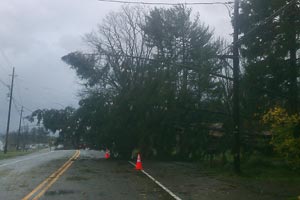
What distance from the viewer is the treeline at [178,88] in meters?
25.5

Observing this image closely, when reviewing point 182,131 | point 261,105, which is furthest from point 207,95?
point 261,105

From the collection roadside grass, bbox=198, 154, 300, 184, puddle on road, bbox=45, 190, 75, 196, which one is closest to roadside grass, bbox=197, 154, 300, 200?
roadside grass, bbox=198, 154, 300, 184

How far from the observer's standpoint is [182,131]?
3356 cm

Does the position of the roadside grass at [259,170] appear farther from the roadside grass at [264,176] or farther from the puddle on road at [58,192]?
the puddle on road at [58,192]

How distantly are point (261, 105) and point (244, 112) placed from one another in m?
1.48

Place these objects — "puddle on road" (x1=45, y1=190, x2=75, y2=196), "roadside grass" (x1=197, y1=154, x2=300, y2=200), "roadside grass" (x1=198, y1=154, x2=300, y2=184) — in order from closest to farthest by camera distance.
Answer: "puddle on road" (x1=45, y1=190, x2=75, y2=196) → "roadside grass" (x1=197, y1=154, x2=300, y2=200) → "roadside grass" (x1=198, y1=154, x2=300, y2=184)

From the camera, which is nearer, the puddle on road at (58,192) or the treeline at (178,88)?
the puddle on road at (58,192)

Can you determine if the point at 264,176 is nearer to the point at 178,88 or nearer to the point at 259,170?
the point at 259,170

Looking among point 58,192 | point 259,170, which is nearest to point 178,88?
point 259,170

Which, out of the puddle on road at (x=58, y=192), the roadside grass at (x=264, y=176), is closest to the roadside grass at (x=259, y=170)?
the roadside grass at (x=264, y=176)

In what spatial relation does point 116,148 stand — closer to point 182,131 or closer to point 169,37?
point 182,131

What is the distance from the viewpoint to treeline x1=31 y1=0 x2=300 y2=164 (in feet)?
83.5

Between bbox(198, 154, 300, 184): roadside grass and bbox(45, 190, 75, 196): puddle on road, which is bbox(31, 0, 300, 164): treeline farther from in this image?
bbox(45, 190, 75, 196): puddle on road

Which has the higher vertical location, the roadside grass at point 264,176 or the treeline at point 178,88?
the treeline at point 178,88
